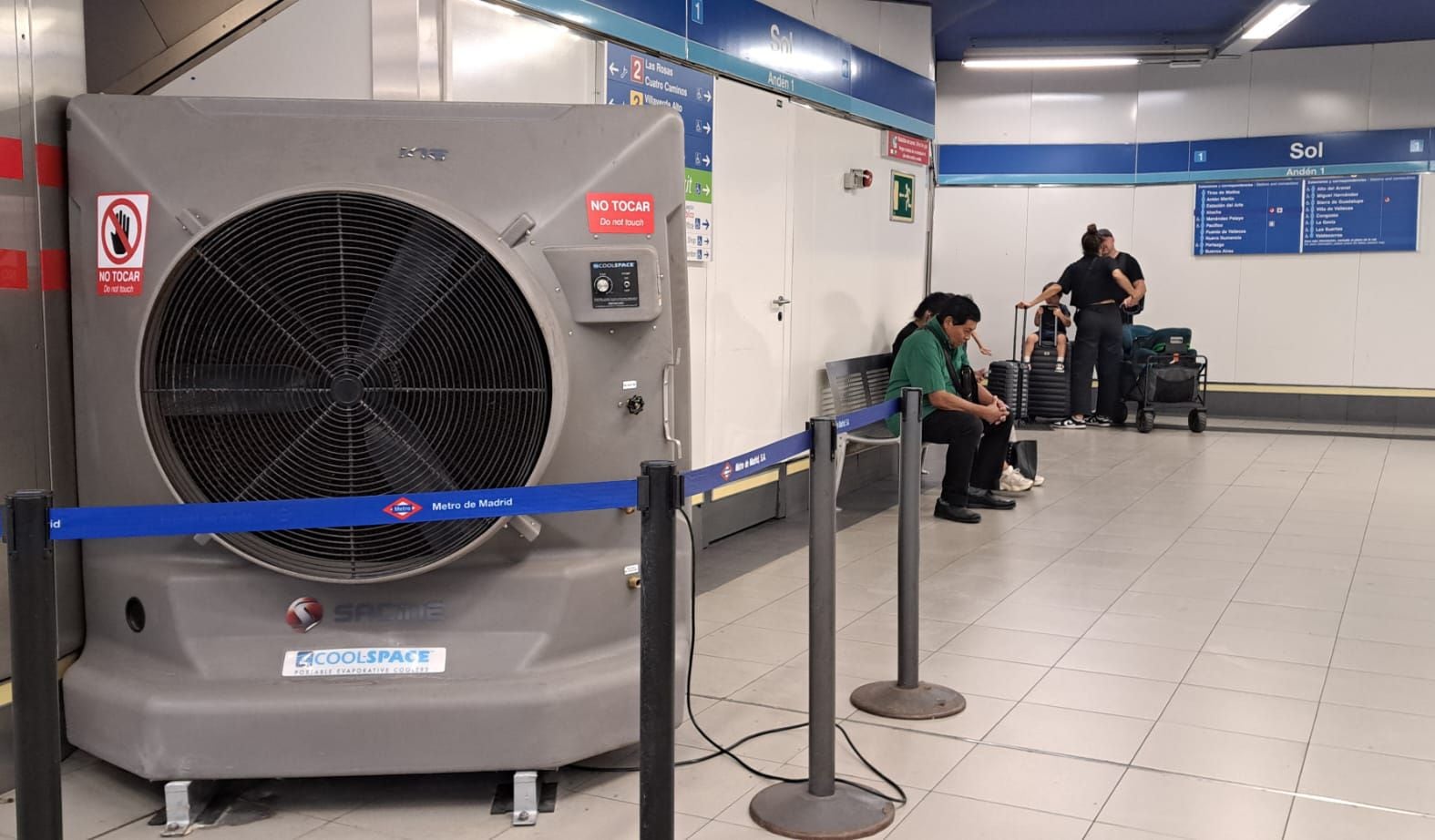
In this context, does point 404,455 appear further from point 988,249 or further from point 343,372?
point 988,249

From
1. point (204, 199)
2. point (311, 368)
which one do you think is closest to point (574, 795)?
point (311, 368)

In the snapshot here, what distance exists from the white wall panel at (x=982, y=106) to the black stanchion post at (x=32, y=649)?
10958 mm

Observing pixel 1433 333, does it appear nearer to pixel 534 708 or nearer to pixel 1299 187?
pixel 1299 187

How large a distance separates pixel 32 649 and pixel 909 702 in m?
2.26

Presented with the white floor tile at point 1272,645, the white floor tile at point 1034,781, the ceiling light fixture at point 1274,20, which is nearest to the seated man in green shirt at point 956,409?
the white floor tile at point 1272,645

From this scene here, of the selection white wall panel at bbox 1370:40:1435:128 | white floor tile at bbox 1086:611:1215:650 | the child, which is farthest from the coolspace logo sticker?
white wall panel at bbox 1370:40:1435:128

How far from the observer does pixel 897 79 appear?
26.0 feet

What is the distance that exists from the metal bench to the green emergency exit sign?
0.95 meters

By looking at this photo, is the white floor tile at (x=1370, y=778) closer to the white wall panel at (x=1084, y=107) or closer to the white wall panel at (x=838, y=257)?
the white wall panel at (x=838, y=257)

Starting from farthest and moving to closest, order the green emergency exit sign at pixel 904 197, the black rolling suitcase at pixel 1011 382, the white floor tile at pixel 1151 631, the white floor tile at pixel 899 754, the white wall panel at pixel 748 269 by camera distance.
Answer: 1. the black rolling suitcase at pixel 1011 382
2. the green emergency exit sign at pixel 904 197
3. the white wall panel at pixel 748 269
4. the white floor tile at pixel 1151 631
5. the white floor tile at pixel 899 754

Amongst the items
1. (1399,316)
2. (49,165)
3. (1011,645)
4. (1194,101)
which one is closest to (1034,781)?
(1011,645)

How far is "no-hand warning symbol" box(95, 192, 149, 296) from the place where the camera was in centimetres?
279

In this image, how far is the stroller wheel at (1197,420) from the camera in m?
10.2

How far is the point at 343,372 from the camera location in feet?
8.89
